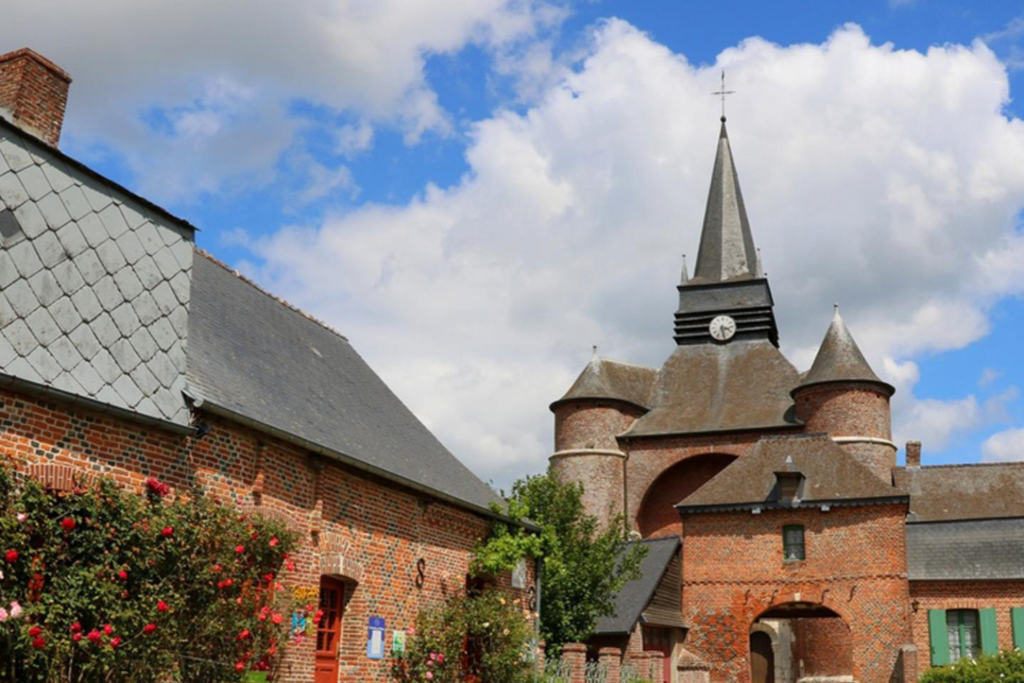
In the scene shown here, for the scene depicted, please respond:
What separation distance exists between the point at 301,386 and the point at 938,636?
20.9 meters

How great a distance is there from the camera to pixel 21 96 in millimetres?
11570

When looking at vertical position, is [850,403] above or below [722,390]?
below

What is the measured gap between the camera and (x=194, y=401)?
10.4 m

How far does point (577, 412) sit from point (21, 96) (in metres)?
29.1

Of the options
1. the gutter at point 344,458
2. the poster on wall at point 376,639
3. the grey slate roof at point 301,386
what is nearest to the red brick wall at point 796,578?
the grey slate roof at point 301,386

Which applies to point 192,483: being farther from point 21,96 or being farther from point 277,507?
point 21,96

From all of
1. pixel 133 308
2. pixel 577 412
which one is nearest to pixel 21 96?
pixel 133 308

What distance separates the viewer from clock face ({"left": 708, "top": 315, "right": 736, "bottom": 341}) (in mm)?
42719

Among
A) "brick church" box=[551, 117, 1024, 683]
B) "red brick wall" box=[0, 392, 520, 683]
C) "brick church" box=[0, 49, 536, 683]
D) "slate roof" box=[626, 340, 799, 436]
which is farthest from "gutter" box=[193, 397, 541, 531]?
"slate roof" box=[626, 340, 799, 436]

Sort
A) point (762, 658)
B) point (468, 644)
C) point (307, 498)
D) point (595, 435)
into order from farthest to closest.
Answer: point (595, 435) → point (762, 658) → point (468, 644) → point (307, 498)

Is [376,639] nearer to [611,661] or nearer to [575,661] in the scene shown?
[575,661]

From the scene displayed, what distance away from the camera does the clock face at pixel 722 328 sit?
140 feet

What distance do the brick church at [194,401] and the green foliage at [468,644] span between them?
328 mm

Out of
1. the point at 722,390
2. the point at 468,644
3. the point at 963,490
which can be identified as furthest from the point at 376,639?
the point at 722,390
